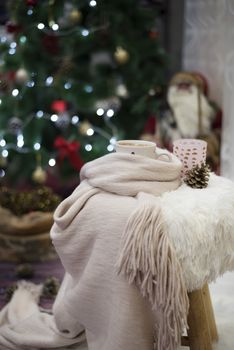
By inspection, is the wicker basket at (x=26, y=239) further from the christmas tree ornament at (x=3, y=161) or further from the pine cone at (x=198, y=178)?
the pine cone at (x=198, y=178)

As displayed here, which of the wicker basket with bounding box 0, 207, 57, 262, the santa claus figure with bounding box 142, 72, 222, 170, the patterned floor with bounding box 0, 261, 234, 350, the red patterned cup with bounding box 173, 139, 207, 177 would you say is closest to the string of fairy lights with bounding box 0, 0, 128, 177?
the santa claus figure with bounding box 142, 72, 222, 170

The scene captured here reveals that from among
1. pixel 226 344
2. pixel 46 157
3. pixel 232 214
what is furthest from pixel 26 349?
pixel 46 157

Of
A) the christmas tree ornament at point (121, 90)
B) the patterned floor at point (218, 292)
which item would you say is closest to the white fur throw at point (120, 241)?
the patterned floor at point (218, 292)

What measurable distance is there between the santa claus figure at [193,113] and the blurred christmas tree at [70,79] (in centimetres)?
13

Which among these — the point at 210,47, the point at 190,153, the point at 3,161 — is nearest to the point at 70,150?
the point at 3,161

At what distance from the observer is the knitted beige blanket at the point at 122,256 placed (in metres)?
1.05

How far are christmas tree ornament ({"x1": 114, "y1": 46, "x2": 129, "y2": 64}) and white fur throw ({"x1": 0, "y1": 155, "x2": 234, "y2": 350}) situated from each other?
141 centimetres

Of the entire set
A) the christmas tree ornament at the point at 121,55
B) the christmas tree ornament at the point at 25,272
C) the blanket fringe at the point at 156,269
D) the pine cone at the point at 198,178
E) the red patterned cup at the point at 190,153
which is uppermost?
the christmas tree ornament at the point at 121,55

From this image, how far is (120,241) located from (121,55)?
1635mm

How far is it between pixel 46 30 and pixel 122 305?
5.68 ft

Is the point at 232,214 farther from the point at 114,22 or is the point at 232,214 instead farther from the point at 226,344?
the point at 114,22

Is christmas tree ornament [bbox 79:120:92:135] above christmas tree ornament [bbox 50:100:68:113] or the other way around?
the other way around

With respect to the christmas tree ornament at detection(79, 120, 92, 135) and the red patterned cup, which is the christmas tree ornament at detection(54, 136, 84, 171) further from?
the red patterned cup

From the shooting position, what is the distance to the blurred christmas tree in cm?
244
